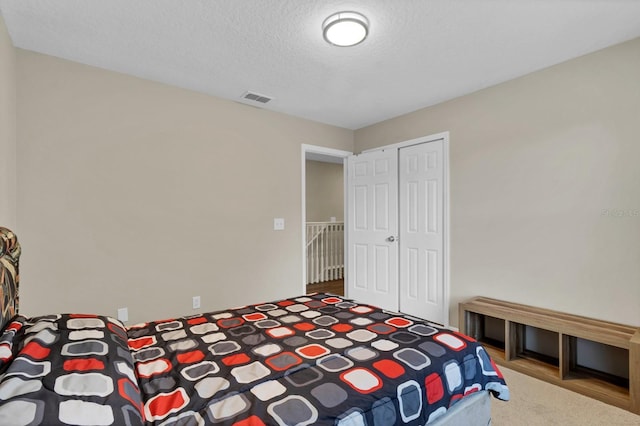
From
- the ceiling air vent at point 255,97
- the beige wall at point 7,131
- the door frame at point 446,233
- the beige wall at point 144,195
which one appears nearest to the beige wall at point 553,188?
the door frame at point 446,233

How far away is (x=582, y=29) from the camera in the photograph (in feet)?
6.86

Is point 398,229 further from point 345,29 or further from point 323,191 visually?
point 323,191

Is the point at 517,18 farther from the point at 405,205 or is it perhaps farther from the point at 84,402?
the point at 84,402

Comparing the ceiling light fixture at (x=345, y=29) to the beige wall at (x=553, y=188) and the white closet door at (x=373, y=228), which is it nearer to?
the beige wall at (x=553, y=188)

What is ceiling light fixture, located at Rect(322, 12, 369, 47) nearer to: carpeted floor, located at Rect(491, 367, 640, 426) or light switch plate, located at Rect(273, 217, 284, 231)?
light switch plate, located at Rect(273, 217, 284, 231)

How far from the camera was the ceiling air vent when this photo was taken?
315 cm

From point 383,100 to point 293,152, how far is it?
120 centimetres

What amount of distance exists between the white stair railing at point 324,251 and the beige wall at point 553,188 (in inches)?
118

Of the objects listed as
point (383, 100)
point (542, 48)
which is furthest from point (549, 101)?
point (383, 100)

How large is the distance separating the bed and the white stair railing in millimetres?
4004

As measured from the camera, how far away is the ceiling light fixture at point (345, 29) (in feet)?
6.31

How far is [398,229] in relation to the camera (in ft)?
12.4

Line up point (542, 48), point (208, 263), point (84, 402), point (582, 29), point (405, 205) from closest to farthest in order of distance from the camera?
point (84, 402)
point (582, 29)
point (542, 48)
point (208, 263)
point (405, 205)

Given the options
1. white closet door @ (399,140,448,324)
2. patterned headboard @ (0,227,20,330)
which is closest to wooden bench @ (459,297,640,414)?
white closet door @ (399,140,448,324)
